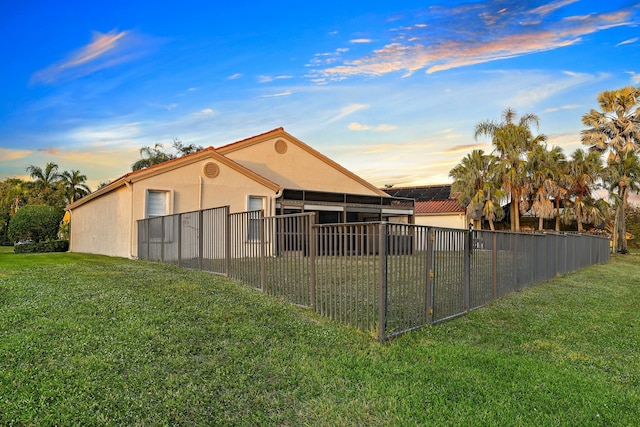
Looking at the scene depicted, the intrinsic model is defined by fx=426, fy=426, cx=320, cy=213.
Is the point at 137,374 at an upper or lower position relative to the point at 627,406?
upper

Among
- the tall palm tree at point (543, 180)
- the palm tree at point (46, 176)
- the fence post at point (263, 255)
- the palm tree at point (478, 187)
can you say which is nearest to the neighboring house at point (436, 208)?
the palm tree at point (478, 187)

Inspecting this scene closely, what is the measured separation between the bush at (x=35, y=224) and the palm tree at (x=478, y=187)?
2607cm

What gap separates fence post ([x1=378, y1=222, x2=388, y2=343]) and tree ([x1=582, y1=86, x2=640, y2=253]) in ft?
110

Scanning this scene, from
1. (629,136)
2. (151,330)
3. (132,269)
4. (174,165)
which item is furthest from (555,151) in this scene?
(151,330)

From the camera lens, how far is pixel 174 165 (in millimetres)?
15000

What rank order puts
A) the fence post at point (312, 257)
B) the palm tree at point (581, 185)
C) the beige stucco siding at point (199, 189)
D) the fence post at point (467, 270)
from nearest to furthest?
the fence post at point (312, 257), the fence post at point (467, 270), the beige stucco siding at point (199, 189), the palm tree at point (581, 185)

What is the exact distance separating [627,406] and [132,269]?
9541 millimetres

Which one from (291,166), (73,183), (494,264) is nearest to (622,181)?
(291,166)

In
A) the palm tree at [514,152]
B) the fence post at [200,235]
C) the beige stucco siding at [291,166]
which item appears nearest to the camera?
the fence post at [200,235]

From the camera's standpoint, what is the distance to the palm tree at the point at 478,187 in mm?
29359

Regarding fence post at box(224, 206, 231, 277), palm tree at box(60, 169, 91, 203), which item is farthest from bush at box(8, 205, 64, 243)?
palm tree at box(60, 169, 91, 203)

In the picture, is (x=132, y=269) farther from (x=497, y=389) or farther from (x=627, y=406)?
(x=627, y=406)

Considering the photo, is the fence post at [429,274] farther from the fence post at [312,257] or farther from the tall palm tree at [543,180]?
the tall palm tree at [543,180]

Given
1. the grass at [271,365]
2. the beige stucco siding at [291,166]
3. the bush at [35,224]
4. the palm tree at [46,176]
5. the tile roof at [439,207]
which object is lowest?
the grass at [271,365]
